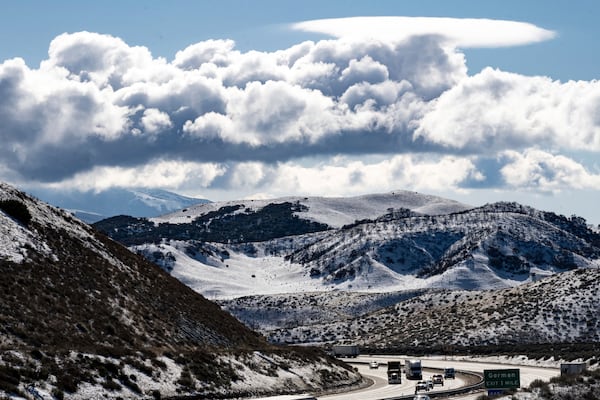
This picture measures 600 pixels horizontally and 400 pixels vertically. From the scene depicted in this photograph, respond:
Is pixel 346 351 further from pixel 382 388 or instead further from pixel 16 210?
pixel 16 210

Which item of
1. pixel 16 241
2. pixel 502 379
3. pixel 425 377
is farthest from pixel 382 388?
pixel 16 241

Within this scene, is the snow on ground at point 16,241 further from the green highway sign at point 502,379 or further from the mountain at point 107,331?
the green highway sign at point 502,379

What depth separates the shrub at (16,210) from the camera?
8525 centimetres

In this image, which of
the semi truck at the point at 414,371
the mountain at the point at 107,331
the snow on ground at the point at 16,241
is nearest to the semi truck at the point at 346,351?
the semi truck at the point at 414,371

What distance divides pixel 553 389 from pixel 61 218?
54.6 m

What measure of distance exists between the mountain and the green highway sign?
52.0 ft

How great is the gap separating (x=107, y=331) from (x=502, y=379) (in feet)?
105

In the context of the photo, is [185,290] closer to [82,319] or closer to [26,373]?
[82,319]

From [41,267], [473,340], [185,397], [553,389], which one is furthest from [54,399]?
[473,340]

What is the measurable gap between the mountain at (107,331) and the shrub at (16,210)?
0.10 m

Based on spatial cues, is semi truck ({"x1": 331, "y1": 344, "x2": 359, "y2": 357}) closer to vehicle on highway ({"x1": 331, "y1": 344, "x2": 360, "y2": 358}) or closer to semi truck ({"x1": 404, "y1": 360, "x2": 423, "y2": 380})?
vehicle on highway ({"x1": 331, "y1": 344, "x2": 360, "y2": 358})

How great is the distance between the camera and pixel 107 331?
241ft

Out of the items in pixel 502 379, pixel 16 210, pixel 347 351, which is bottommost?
pixel 347 351

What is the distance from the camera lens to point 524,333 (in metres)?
167
